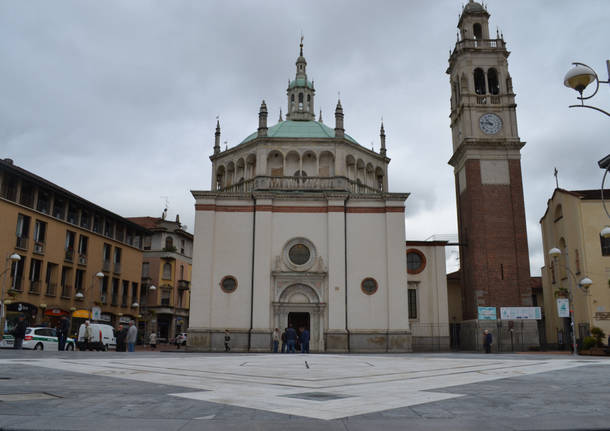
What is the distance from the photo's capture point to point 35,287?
116ft

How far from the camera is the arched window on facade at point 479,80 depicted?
131ft

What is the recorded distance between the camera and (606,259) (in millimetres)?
33562

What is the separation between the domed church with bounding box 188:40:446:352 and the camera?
32.4m

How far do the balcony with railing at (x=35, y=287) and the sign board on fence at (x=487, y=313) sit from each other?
29.7 m

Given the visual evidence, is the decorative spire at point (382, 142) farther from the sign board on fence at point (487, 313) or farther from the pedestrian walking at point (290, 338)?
the pedestrian walking at point (290, 338)

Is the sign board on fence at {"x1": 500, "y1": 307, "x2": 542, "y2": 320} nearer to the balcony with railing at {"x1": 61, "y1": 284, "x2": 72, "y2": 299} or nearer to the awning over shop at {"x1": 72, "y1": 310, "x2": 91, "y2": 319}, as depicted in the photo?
the awning over shop at {"x1": 72, "y1": 310, "x2": 91, "y2": 319}

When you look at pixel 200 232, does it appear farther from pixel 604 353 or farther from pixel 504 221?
pixel 604 353

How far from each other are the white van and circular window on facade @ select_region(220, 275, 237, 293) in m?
7.64

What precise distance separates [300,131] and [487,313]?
18841mm

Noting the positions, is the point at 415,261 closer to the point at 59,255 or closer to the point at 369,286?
the point at 369,286

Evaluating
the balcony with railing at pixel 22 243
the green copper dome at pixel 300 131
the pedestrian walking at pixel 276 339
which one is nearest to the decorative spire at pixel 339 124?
the green copper dome at pixel 300 131

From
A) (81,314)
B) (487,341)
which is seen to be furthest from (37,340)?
(487,341)

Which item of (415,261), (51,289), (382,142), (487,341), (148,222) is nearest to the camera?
(487,341)

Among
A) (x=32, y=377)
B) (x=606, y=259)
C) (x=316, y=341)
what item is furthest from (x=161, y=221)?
(x=32, y=377)
